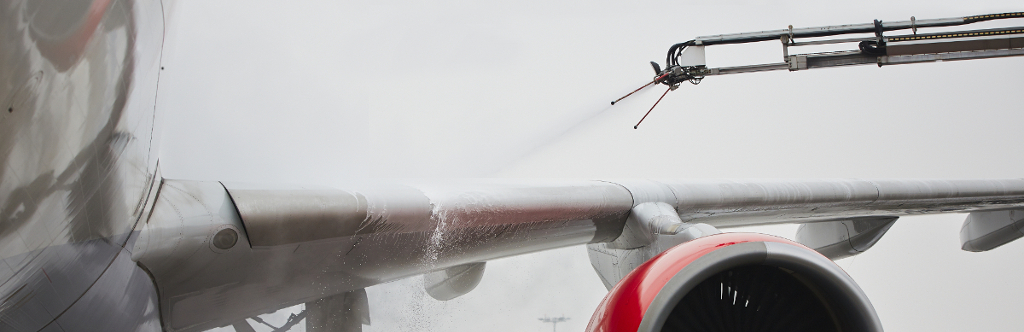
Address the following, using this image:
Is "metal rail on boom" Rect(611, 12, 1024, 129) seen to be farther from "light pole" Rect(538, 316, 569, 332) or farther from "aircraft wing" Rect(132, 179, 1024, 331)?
"light pole" Rect(538, 316, 569, 332)

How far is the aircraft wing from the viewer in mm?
2068

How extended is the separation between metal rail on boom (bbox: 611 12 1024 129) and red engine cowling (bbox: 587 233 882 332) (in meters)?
2.16

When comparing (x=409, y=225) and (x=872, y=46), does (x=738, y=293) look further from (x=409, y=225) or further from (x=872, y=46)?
(x=872, y=46)

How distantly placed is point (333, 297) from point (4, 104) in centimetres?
Answer: 194

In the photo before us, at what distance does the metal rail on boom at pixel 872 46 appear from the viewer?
12.5ft

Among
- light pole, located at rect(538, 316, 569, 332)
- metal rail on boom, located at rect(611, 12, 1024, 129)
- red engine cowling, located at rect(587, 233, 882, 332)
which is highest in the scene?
metal rail on boom, located at rect(611, 12, 1024, 129)

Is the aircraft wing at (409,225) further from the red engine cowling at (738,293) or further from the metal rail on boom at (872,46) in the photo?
the metal rail on boom at (872,46)

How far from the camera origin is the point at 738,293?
230cm

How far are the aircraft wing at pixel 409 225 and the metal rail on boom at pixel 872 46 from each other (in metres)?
0.81

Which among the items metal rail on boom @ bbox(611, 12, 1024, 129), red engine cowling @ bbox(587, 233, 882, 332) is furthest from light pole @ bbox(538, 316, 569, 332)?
metal rail on boom @ bbox(611, 12, 1024, 129)

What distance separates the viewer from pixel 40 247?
124cm

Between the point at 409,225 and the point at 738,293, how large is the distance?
121 centimetres

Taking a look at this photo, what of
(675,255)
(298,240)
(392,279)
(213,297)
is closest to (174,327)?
(213,297)

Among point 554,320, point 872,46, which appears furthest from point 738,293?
point 872,46
